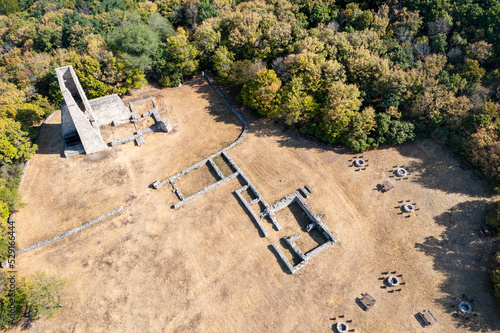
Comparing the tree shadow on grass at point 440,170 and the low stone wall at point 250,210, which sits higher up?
the tree shadow on grass at point 440,170

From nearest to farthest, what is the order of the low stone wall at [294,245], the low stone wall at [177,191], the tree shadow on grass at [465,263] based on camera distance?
the tree shadow on grass at [465,263]
the low stone wall at [294,245]
the low stone wall at [177,191]

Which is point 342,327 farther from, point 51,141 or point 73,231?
point 51,141

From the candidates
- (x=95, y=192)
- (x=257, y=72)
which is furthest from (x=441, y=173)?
(x=95, y=192)

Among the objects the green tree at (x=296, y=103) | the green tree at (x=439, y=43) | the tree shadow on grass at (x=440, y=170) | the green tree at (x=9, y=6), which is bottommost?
the tree shadow on grass at (x=440, y=170)

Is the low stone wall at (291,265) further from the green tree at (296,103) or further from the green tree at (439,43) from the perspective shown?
the green tree at (439,43)

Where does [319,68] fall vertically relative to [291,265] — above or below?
above

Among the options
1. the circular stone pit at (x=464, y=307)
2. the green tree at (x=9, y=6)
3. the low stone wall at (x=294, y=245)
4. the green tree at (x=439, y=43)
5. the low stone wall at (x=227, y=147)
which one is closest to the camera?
the circular stone pit at (x=464, y=307)

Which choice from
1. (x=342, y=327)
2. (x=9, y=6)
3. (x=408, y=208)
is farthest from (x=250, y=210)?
(x=9, y=6)

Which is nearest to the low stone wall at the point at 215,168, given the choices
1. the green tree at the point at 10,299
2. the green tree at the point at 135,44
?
the green tree at the point at 135,44

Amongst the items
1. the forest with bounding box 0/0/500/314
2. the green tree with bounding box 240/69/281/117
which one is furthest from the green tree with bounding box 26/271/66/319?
the green tree with bounding box 240/69/281/117
